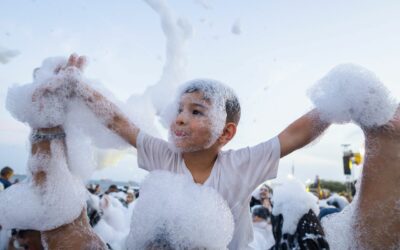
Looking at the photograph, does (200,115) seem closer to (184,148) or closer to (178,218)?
(184,148)

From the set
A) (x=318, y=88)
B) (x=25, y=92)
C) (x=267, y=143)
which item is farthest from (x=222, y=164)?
(x=25, y=92)

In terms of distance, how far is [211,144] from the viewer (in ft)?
6.74

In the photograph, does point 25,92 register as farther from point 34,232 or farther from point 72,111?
point 34,232

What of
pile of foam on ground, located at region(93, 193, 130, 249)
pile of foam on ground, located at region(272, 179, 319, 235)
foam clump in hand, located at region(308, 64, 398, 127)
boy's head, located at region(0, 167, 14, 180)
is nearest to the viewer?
foam clump in hand, located at region(308, 64, 398, 127)

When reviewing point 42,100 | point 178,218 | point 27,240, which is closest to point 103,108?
point 42,100

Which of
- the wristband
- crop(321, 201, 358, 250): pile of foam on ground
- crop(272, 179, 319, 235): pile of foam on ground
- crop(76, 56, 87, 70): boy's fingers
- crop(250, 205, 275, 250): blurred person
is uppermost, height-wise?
crop(76, 56, 87, 70): boy's fingers

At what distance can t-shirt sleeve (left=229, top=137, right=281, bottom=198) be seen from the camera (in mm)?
1934

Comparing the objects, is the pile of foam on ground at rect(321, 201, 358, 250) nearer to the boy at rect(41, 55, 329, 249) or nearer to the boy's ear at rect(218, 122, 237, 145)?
the boy at rect(41, 55, 329, 249)

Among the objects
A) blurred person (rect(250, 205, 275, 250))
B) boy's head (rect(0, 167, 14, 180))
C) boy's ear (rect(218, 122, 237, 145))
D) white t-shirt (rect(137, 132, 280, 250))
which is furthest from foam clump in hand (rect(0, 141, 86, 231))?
boy's head (rect(0, 167, 14, 180))

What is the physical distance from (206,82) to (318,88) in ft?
2.16

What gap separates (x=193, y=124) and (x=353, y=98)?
0.88 m

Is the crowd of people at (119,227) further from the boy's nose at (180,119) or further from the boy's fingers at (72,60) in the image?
the boy's fingers at (72,60)

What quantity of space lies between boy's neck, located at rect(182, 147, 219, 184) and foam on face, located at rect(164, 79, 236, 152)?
6cm

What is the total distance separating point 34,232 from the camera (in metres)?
2.15
